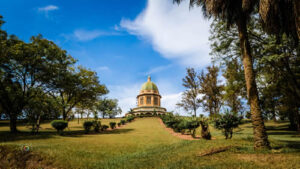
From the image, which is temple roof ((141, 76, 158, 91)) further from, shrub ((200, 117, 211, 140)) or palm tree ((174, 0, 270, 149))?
palm tree ((174, 0, 270, 149))

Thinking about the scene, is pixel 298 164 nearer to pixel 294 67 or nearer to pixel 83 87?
pixel 294 67

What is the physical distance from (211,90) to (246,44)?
21.8 metres

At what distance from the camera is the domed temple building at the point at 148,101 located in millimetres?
58556

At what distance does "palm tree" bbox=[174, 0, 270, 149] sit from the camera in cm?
688

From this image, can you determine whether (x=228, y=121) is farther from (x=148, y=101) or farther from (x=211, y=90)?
(x=148, y=101)

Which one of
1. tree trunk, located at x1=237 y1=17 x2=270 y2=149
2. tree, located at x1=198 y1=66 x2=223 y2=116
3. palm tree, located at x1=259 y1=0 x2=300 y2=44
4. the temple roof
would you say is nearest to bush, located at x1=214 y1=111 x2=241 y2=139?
tree trunk, located at x1=237 y1=17 x2=270 y2=149

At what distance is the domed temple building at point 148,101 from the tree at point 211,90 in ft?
96.7

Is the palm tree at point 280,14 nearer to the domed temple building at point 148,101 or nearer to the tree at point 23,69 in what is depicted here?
the tree at point 23,69

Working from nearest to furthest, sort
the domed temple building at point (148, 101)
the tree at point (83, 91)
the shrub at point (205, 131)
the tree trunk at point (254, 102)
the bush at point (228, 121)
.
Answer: the tree trunk at point (254, 102), the bush at point (228, 121), the shrub at point (205, 131), the tree at point (83, 91), the domed temple building at point (148, 101)

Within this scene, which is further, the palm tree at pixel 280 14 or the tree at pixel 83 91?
the tree at pixel 83 91

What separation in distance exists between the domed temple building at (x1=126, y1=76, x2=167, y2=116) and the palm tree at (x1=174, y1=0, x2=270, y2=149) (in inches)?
1980

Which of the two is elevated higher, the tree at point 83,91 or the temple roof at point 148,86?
the temple roof at point 148,86

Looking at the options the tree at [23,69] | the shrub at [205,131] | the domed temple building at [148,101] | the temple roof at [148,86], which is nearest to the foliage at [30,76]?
the tree at [23,69]

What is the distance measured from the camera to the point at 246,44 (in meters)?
7.74
